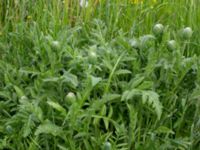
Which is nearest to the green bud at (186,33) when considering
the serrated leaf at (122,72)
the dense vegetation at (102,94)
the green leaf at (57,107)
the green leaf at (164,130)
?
the dense vegetation at (102,94)

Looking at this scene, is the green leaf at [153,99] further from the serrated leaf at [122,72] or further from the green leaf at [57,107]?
the green leaf at [57,107]

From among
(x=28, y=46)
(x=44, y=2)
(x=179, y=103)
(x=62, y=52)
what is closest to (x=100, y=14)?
(x=44, y=2)

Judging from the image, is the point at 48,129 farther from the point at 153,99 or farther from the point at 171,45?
the point at 171,45

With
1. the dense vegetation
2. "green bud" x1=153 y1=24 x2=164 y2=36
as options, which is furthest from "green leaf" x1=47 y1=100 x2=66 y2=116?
"green bud" x1=153 y1=24 x2=164 y2=36

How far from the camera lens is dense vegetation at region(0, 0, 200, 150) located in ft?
6.13

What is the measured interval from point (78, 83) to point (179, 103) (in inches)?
17.3

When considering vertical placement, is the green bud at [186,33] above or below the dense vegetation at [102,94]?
above

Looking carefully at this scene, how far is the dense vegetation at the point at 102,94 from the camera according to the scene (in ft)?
6.13

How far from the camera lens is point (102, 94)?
2.00m

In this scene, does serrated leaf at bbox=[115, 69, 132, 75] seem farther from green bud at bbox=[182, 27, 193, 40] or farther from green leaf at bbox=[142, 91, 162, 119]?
green bud at bbox=[182, 27, 193, 40]

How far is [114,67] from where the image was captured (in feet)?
6.55

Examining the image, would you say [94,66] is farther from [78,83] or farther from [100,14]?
[100,14]

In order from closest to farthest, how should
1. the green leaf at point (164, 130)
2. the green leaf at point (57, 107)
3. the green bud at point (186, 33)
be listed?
the green leaf at point (57, 107) → the green leaf at point (164, 130) → the green bud at point (186, 33)

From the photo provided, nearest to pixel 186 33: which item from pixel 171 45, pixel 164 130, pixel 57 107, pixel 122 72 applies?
pixel 171 45
